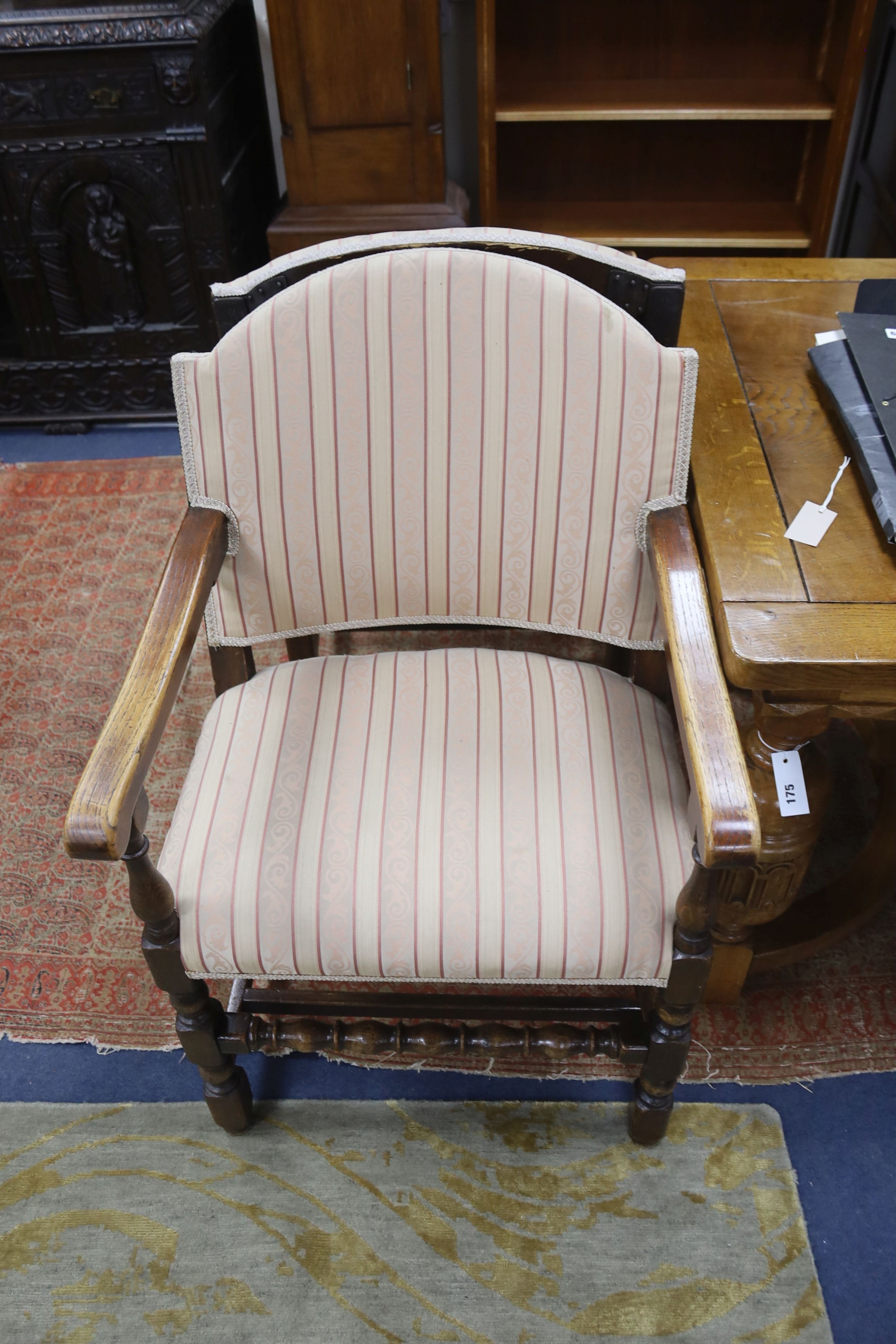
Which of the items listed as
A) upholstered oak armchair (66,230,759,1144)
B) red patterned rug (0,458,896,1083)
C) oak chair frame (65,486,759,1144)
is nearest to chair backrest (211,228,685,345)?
upholstered oak armchair (66,230,759,1144)

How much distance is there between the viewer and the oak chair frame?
3.01 ft

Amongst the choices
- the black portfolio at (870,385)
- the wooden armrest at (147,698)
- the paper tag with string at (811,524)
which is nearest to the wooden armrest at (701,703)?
the paper tag with string at (811,524)

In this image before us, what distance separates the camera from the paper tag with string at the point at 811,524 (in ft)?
3.71

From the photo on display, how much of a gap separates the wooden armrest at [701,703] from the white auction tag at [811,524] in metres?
0.11

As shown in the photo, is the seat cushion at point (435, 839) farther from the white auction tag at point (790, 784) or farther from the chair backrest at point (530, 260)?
the chair backrest at point (530, 260)

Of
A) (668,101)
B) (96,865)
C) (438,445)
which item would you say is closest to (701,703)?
(438,445)

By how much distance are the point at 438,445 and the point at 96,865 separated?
0.94m

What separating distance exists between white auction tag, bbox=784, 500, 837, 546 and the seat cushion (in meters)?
0.27

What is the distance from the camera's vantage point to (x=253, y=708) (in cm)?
124

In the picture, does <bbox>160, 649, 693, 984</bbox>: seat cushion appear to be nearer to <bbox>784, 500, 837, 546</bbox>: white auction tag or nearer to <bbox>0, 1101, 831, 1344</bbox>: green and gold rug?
<bbox>784, 500, 837, 546</bbox>: white auction tag

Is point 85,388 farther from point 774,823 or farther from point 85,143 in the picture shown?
point 774,823

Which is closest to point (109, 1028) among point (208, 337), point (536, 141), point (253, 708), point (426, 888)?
point (253, 708)

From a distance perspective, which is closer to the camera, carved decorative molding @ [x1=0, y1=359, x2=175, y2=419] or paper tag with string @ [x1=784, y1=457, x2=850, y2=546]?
paper tag with string @ [x1=784, y1=457, x2=850, y2=546]

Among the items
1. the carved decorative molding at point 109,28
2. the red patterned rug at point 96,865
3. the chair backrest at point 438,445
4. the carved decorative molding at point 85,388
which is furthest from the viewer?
the carved decorative molding at point 85,388
